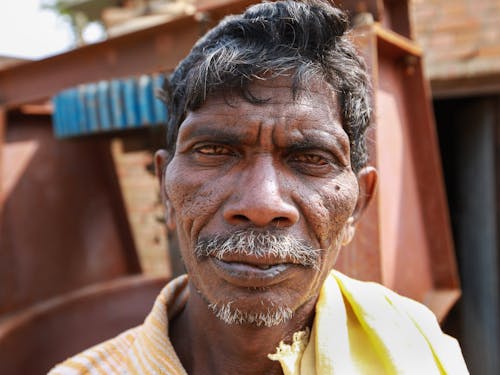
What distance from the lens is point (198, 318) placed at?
1.43m

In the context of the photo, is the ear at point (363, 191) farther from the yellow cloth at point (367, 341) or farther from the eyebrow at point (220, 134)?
the eyebrow at point (220, 134)

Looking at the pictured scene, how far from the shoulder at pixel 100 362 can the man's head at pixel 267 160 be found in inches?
13.1

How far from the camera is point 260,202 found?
113 centimetres

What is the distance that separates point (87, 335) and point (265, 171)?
2.79 meters

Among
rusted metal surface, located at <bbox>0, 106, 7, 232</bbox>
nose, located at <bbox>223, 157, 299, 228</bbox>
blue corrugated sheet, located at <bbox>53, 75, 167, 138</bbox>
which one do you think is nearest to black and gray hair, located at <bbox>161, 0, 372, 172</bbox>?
nose, located at <bbox>223, 157, 299, 228</bbox>

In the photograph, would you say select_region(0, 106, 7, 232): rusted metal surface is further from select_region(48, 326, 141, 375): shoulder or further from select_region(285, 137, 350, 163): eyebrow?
select_region(285, 137, 350, 163): eyebrow

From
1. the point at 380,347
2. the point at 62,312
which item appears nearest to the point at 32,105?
the point at 62,312

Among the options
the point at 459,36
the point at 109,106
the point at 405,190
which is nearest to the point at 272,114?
the point at 405,190

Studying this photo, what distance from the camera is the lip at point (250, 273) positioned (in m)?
1.15

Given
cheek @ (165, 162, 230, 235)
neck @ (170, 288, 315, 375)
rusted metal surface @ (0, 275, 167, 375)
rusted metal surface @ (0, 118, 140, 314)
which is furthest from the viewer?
rusted metal surface @ (0, 118, 140, 314)

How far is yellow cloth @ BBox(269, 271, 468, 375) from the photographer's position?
1245 millimetres

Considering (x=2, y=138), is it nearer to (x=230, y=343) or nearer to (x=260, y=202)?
(x=230, y=343)

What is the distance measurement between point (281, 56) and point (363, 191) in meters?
0.55

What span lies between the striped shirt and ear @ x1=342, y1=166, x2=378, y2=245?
64cm
